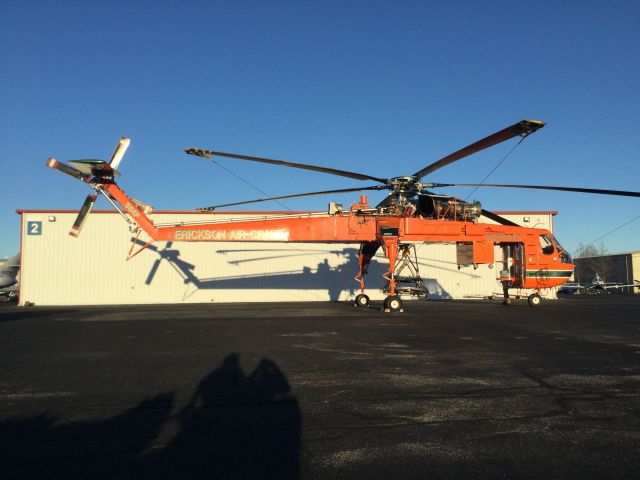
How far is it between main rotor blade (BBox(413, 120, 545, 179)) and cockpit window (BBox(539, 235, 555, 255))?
952 cm

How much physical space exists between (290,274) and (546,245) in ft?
51.1

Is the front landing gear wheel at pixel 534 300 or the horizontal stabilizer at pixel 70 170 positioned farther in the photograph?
the front landing gear wheel at pixel 534 300

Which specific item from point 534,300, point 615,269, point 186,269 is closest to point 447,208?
point 534,300

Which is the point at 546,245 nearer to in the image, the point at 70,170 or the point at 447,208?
the point at 447,208

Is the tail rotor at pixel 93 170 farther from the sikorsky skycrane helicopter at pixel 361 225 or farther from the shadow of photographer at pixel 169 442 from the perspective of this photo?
the shadow of photographer at pixel 169 442

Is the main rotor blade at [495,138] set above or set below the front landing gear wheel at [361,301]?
above

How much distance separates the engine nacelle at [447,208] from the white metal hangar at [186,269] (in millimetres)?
11630

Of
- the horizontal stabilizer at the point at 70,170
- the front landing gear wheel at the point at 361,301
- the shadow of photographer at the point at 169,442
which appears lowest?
the shadow of photographer at the point at 169,442

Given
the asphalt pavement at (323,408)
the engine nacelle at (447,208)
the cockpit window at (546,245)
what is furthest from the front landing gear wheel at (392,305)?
the cockpit window at (546,245)

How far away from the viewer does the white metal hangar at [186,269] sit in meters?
29.3

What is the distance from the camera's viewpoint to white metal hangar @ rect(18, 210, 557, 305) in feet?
96.1

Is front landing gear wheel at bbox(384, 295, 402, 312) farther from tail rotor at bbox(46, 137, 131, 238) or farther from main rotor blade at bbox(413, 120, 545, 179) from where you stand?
tail rotor at bbox(46, 137, 131, 238)

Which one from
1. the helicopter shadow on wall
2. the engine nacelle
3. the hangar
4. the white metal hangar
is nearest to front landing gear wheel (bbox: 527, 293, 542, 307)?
the engine nacelle

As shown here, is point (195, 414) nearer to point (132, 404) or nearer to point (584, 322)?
point (132, 404)
